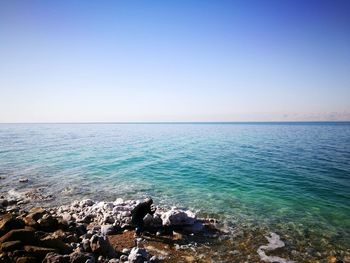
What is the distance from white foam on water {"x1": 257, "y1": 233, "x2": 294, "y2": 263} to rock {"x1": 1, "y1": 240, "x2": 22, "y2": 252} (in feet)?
37.4

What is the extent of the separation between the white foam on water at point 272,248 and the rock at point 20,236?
442 inches

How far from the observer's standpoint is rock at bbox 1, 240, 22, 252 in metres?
9.59

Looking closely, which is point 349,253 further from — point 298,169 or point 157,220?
point 298,169

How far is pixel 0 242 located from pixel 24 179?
1925 centimetres

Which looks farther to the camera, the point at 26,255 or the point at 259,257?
the point at 259,257

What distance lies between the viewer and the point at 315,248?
41.6 ft

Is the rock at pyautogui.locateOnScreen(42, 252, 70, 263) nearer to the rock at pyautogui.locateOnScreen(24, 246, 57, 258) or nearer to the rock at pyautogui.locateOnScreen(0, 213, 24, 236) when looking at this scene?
the rock at pyautogui.locateOnScreen(24, 246, 57, 258)

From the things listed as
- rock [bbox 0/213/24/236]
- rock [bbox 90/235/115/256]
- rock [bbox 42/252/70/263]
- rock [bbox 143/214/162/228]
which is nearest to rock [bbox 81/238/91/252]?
rock [bbox 90/235/115/256]

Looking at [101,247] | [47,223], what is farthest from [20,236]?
[101,247]

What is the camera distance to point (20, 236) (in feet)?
34.3


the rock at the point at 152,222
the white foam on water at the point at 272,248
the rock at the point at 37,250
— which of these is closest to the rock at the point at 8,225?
the rock at the point at 37,250

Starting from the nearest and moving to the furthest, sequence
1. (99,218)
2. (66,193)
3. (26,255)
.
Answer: (26,255)
(99,218)
(66,193)

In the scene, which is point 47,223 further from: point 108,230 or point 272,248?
point 272,248

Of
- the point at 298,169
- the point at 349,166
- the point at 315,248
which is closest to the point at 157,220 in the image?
the point at 315,248
